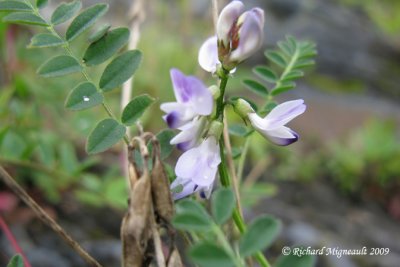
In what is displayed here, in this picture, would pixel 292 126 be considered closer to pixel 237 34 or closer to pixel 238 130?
pixel 238 130

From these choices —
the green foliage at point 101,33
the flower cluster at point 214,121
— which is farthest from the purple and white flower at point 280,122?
the green foliage at point 101,33

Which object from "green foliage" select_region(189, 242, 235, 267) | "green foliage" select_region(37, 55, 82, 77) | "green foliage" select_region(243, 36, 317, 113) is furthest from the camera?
"green foliage" select_region(243, 36, 317, 113)

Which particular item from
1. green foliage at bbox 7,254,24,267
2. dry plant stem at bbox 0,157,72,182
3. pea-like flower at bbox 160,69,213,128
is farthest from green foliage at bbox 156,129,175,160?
dry plant stem at bbox 0,157,72,182

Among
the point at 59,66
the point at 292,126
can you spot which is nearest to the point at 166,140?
the point at 59,66

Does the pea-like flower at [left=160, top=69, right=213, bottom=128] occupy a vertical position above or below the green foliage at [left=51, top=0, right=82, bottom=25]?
below

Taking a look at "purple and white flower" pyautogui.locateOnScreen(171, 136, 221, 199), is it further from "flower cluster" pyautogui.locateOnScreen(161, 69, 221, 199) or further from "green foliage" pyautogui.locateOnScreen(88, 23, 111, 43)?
"green foliage" pyautogui.locateOnScreen(88, 23, 111, 43)

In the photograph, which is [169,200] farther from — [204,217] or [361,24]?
[361,24]

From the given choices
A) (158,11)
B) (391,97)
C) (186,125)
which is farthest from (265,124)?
(391,97)
